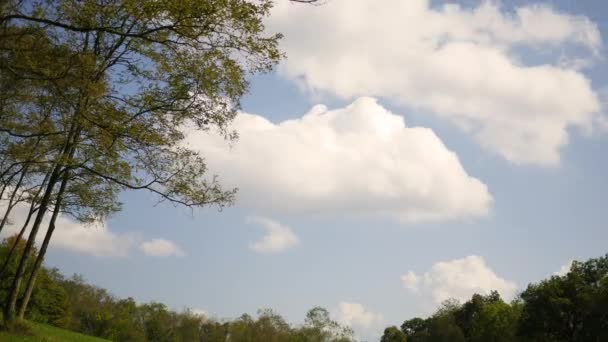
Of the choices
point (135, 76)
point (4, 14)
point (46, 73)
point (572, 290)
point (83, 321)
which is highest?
point (572, 290)

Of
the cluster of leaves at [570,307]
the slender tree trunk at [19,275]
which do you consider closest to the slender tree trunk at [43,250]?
the slender tree trunk at [19,275]

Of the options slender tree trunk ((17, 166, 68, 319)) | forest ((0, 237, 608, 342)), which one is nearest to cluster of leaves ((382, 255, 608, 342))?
forest ((0, 237, 608, 342))

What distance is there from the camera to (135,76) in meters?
15.7

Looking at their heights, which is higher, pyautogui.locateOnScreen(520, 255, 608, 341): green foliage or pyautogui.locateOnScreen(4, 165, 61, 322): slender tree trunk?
pyautogui.locateOnScreen(520, 255, 608, 341): green foliage

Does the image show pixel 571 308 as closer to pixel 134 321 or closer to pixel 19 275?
pixel 19 275

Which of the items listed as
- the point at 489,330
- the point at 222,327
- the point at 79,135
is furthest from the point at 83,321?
the point at 79,135

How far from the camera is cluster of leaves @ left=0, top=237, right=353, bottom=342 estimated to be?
8756cm

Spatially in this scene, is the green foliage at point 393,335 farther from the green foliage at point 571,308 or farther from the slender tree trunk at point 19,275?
the slender tree trunk at point 19,275

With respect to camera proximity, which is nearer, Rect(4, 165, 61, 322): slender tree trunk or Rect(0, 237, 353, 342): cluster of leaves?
Rect(4, 165, 61, 322): slender tree trunk

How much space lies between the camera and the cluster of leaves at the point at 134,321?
87562 millimetres

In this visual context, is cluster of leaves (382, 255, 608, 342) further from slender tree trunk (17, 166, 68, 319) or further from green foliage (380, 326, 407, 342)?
green foliage (380, 326, 407, 342)

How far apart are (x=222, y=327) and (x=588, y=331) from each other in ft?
344

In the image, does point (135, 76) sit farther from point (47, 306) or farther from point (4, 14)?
point (47, 306)

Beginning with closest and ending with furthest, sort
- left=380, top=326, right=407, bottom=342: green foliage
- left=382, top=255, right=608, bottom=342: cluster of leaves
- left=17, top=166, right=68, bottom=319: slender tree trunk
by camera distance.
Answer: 1. left=17, top=166, right=68, bottom=319: slender tree trunk
2. left=382, top=255, right=608, bottom=342: cluster of leaves
3. left=380, top=326, right=407, bottom=342: green foliage
